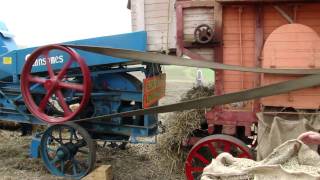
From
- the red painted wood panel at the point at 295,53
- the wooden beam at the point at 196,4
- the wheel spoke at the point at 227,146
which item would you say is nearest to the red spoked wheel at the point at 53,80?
the wooden beam at the point at 196,4

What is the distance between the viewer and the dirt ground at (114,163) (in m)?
6.00

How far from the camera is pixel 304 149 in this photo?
9.26 ft

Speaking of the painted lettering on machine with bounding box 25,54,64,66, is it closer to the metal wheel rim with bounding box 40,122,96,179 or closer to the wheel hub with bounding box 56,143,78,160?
the metal wheel rim with bounding box 40,122,96,179

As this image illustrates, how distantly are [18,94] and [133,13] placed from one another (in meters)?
2.11

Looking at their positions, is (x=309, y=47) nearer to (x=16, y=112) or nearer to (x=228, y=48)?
(x=228, y=48)

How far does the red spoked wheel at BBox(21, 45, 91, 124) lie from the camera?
534 centimetres

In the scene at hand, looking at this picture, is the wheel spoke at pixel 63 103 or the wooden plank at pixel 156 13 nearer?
the wooden plank at pixel 156 13

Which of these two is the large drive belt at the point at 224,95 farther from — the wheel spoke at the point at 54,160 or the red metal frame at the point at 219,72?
the wheel spoke at the point at 54,160

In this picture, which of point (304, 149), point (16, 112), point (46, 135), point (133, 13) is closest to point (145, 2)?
point (133, 13)

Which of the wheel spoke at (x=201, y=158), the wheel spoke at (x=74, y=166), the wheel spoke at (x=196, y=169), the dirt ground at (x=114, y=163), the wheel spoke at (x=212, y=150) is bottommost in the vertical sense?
the dirt ground at (x=114, y=163)

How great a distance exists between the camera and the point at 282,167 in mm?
2779

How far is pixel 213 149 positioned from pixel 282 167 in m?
2.19

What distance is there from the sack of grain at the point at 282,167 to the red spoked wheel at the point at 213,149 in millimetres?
1868

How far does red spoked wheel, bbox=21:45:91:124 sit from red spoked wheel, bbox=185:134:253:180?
1360 millimetres
